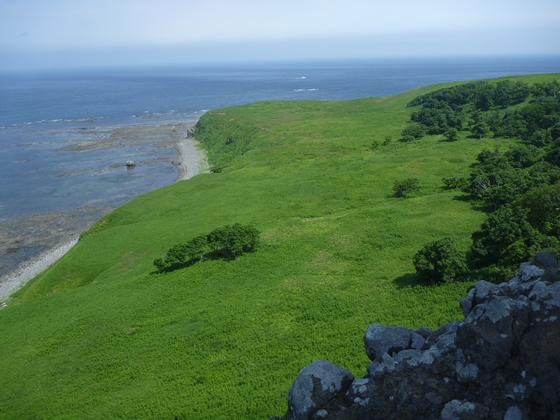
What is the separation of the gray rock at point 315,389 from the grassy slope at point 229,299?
41.5 ft

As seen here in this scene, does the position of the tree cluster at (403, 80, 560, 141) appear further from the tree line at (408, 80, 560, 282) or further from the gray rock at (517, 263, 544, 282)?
the gray rock at (517, 263, 544, 282)

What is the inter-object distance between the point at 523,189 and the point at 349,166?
117ft

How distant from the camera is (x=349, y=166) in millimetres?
85250

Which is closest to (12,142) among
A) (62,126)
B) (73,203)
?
(62,126)

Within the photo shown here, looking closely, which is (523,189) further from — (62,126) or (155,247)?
(62,126)

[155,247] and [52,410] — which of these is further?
[155,247]

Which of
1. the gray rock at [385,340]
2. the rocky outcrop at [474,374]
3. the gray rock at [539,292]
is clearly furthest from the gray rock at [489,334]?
the gray rock at [385,340]

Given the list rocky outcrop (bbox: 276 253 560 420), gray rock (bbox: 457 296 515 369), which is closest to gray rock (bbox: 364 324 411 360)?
rocky outcrop (bbox: 276 253 560 420)

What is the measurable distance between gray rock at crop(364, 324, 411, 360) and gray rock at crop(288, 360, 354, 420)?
1.56 metres

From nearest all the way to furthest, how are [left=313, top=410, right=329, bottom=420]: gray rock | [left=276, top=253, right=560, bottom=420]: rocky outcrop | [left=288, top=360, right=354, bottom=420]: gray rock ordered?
[left=276, top=253, right=560, bottom=420]: rocky outcrop → [left=313, top=410, right=329, bottom=420]: gray rock → [left=288, top=360, right=354, bottom=420]: gray rock

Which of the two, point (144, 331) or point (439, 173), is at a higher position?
point (439, 173)

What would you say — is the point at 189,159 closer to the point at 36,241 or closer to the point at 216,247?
the point at 36,241

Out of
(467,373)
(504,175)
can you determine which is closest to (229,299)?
(467,373)

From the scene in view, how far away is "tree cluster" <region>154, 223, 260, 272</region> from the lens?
49906 millimetres
